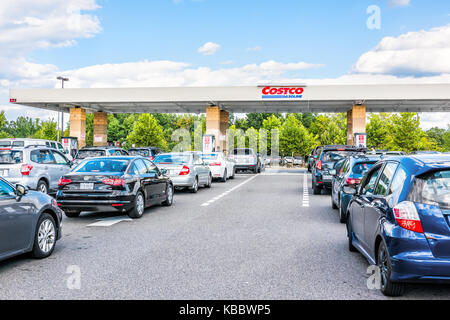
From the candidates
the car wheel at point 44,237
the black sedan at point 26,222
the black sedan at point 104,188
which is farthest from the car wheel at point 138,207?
the car wheel at point 44,237

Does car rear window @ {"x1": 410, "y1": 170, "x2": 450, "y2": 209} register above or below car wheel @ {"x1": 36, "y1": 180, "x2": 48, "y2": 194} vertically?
above

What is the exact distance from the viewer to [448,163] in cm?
534

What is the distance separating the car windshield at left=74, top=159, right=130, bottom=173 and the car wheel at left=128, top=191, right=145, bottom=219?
2.41ft

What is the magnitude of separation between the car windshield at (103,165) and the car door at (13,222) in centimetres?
481

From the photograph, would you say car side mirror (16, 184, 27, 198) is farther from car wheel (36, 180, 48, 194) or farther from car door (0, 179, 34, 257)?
car wheel (36, 180, 48, 194)

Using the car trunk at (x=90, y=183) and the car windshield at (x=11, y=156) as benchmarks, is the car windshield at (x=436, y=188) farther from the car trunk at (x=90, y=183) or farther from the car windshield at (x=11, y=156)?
the car windshield at (x=11, y=156)

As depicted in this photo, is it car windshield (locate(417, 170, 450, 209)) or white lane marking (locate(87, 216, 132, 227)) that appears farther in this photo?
white lane marking (locate(87, 216, 132, 227))

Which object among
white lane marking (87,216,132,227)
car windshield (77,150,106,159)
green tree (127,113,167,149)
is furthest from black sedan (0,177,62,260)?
green tree (127,113,167,149)

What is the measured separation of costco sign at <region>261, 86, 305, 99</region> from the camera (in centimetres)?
3744

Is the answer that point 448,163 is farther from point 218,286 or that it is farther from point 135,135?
point 135,135

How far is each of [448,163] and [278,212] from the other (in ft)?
25.9

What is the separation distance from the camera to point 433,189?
520 cm

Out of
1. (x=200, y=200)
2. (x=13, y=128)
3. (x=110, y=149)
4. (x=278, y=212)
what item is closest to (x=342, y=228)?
(x=278, y=212)

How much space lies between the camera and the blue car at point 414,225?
197 inches
